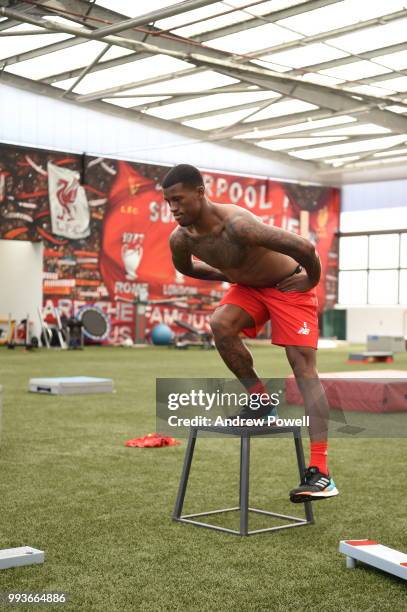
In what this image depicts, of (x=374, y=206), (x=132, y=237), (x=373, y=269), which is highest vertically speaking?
(x=374, y=206)

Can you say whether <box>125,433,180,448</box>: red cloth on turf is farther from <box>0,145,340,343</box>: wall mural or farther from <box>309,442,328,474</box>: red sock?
<box>0,145,340,343</box>: wall mural

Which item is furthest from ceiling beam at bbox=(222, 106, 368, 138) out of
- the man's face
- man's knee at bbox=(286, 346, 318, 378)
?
the man's face

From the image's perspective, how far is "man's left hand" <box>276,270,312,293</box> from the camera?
3604 millimetres

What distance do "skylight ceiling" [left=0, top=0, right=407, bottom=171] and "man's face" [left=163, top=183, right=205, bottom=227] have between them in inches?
346

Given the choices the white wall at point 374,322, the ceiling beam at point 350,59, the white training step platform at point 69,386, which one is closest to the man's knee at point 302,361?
the white training step platform at point 69,386

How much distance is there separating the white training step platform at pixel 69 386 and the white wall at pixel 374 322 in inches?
679

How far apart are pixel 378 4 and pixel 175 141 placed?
9418 millimetres

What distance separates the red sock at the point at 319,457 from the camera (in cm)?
342

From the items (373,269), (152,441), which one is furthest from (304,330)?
(373,269)

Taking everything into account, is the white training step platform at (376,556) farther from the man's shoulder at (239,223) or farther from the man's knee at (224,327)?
the man's shoulder at (239,223)

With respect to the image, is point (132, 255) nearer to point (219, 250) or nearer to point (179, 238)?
point (179, 238)

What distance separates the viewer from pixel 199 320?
22.9 meters

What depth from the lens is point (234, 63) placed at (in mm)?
15250

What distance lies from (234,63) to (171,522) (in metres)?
12.8
